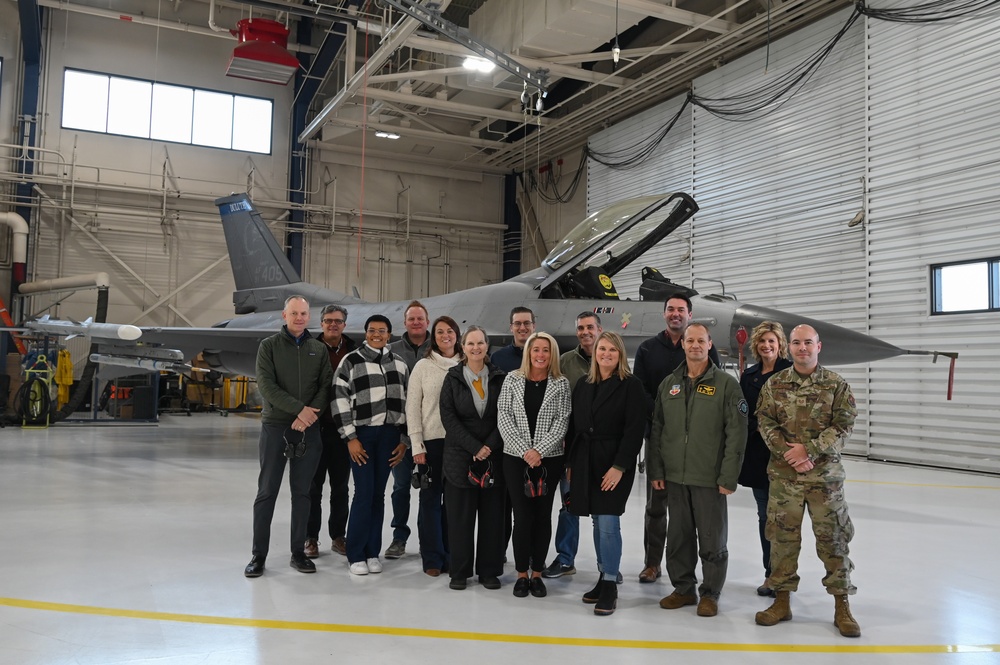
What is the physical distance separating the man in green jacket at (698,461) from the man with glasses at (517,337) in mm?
1249

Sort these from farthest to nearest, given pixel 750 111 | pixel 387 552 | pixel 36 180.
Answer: pixel 36 180, pixel 750 111, pixel 387 552

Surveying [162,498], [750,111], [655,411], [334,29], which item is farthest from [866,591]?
[334,29]

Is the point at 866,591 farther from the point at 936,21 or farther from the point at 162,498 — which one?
the point at 936,21

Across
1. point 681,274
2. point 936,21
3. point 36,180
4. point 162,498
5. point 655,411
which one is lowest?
point 162,498

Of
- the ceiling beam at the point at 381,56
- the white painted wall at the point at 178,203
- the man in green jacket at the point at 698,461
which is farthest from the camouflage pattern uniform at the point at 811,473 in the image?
the white painted wall at the point at 178,203

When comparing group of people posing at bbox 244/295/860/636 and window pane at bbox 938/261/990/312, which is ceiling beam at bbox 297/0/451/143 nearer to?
group of people posing at bbox 244/295/860/636

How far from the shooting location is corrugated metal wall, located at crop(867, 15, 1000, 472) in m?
11.0

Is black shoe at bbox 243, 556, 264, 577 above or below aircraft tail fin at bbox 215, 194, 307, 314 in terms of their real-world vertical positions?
below

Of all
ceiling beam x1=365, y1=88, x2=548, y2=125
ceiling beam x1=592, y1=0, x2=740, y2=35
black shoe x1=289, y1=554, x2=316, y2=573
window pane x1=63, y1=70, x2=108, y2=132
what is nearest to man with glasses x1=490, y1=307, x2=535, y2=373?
black shoe x1=289, y1=554, x2=316, y2=573

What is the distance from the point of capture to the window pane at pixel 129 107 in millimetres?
20297

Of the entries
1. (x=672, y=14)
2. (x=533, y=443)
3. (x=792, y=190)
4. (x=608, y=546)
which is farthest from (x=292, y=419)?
(x=792, y=190)

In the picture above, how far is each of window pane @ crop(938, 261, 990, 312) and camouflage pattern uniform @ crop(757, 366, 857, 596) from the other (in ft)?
29.3

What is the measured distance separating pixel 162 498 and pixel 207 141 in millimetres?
16412

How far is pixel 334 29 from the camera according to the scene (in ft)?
67.2
